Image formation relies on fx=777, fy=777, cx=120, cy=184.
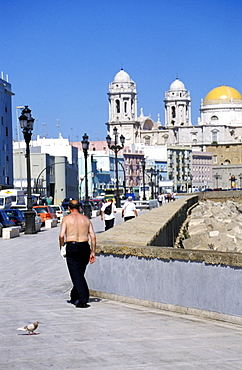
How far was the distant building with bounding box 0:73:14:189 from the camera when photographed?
273 ft

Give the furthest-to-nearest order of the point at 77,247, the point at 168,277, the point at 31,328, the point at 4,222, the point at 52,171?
the point at 52,171
the point at 4,222
the point at 77,247
the point at 168,277
the point at 31,328

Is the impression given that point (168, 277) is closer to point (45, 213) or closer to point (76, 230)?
point (76, 230)

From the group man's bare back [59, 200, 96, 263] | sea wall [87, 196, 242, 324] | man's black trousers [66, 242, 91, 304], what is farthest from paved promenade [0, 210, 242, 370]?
man's bare back [59, 200, 96, 263]

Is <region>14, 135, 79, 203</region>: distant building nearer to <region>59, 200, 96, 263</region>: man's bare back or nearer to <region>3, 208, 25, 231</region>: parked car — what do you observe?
<region>3, 208, 25, 231</region>: parked car

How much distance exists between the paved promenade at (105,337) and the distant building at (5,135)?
71.8m

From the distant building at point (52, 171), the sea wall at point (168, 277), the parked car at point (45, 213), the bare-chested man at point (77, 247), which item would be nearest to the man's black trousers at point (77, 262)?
the bare-chested man at point (77, 247)

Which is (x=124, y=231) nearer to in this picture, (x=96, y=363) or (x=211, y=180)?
(x=96, y=363)

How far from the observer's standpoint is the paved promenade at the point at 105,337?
6.91 metres

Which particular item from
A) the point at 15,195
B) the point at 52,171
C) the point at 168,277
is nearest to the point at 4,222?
the point at 168,277

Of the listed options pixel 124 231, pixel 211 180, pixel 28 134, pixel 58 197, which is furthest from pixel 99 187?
pixel 124 231

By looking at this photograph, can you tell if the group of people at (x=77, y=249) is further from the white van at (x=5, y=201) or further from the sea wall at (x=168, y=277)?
the white van at (x=5, y=201)

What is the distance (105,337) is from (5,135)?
78.9 m

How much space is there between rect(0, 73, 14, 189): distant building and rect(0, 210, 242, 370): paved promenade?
7185cm

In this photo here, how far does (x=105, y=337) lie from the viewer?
316 inches
